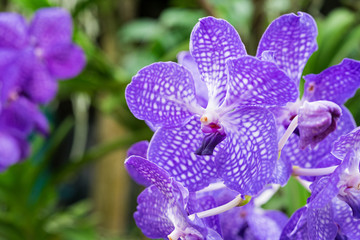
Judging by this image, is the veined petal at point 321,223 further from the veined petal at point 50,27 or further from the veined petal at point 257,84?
the veined petal at point 50,27

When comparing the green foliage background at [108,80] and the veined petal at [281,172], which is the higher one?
the veined petal at [281,172]

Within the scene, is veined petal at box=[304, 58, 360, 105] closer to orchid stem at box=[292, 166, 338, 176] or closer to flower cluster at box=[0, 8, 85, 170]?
orchid stem at box=[292, 166, 338, 176]

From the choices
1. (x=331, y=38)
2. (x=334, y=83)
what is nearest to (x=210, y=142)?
(x=334, y=83)

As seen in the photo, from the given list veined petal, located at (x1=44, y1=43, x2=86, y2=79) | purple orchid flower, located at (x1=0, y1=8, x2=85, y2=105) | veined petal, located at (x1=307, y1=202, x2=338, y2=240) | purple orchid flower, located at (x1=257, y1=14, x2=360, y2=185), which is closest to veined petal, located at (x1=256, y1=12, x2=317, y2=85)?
purple orchid flower, located at (x1=257, y1=14, x2=360, y2=185)

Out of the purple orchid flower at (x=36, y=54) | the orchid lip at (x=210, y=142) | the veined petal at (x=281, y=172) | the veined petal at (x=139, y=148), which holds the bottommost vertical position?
the purple orchid flower at (x=36, y=54)

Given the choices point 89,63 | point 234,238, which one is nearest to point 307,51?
point 234,238

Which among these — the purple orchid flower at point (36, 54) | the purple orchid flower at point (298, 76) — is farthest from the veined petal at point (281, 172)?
the purple orchid flower at point (36, 54)

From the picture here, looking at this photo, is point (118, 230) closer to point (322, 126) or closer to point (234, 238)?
point (234, 238)
